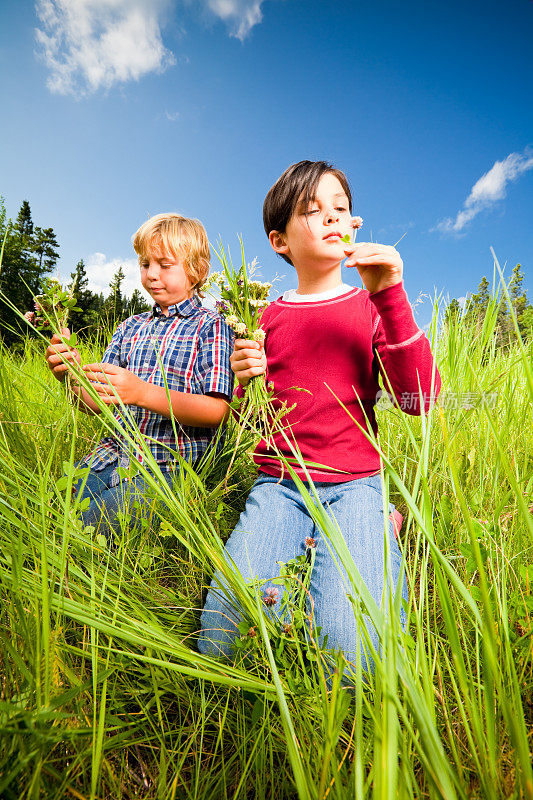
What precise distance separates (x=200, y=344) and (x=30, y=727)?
1.40 metres

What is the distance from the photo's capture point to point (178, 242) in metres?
1.77

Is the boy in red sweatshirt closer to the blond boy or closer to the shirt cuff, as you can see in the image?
the shirt cuff

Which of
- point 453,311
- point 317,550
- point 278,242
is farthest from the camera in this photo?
point 453,311

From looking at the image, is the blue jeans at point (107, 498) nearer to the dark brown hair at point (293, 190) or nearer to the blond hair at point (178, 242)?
the blond hair at point (178, 242)

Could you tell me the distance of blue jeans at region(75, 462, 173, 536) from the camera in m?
1.24

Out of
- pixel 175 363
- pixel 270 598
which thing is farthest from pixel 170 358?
pixel 270 598

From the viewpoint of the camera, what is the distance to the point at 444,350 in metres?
2.14

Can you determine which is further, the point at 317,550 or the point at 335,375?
the point at 335,375

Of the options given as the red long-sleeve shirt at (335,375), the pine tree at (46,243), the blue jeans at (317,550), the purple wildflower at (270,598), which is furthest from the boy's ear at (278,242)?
the pine tree at (46,243)

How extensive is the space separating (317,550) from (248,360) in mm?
609

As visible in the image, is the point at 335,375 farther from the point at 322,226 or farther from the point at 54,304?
the point at 54,304

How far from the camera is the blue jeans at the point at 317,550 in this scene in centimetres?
91

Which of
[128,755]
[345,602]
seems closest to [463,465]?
[345,602]

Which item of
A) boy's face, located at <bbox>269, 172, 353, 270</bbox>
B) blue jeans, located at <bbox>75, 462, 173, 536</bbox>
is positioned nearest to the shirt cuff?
boy's face, located at <bbox>269, 172, 353, 270</bbox>
